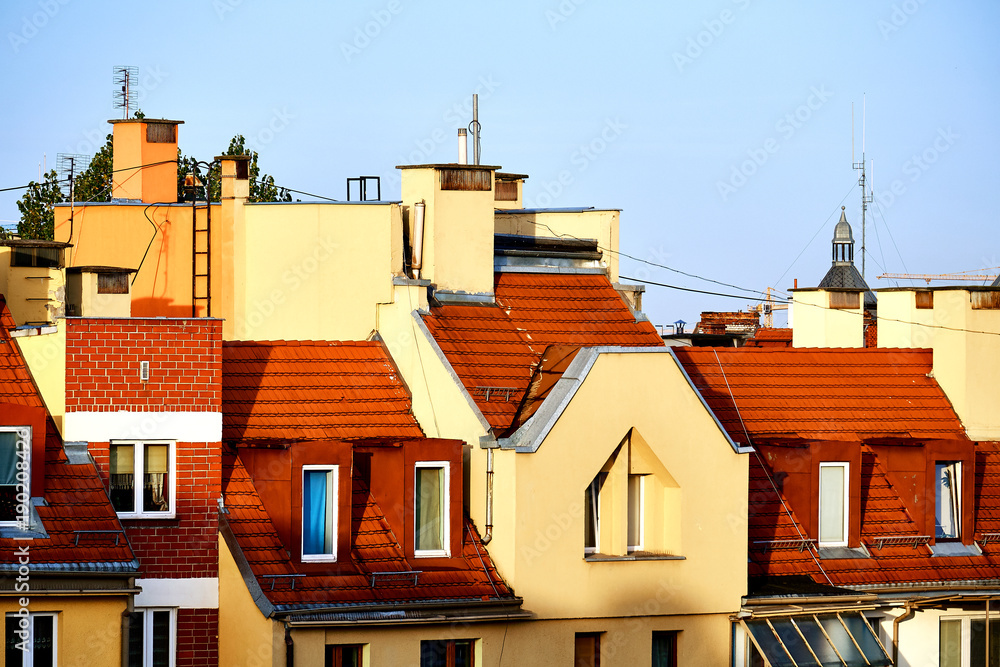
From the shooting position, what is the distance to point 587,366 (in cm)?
2733

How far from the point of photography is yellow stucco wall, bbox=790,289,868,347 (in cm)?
3997

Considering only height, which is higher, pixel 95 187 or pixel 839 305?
pixel 95 187

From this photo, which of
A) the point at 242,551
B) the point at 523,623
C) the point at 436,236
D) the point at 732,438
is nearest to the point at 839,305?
the point at 732,438

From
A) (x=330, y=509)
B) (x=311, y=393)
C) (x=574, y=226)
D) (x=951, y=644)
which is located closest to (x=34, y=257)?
(x=311, y=393)

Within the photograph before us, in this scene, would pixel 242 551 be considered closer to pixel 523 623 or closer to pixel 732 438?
pixel 523 623

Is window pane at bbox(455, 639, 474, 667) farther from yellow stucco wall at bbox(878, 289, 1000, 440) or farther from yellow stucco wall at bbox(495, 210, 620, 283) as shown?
yellow stucco wall at bbox(878, 289, 1000, 440)

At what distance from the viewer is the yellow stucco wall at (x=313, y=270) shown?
32969 millimetres

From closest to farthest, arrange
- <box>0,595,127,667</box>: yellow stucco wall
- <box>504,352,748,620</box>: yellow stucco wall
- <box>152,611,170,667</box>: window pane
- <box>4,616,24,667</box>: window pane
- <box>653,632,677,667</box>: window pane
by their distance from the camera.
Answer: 1. <box>4,616,24,667</box>: window pane
2. <box>0,595,127,667</box>: yellow stucco wall
3. <box>152,611,170,667</box>: window pane
4. <box>504,352,748,620</box>: yellow stucco wall
5. <box>653,632,677,667</box>: window pane

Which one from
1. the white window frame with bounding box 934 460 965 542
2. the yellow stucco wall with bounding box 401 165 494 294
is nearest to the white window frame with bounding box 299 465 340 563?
the yellow stucco wall with bounding box 401 165 494 294

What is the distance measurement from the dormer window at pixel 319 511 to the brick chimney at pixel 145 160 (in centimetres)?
1429

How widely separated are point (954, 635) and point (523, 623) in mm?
8850

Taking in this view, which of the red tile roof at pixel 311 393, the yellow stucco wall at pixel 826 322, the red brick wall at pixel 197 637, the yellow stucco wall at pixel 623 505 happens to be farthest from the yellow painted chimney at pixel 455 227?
the yellow stucco wall at pixel 826 322

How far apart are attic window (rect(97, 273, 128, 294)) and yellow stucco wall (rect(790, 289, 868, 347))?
17.6 m

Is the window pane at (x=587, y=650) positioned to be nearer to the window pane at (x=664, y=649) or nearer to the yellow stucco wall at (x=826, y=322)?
the window pane at (x=664, y=649)
